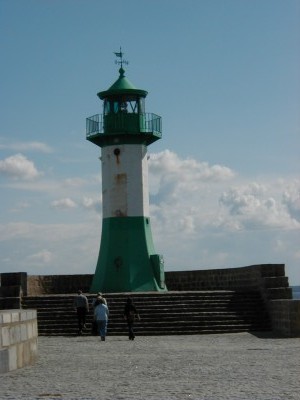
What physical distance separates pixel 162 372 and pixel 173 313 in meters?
11.7

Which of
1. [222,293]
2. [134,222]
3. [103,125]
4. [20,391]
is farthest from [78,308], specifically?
[20,391]

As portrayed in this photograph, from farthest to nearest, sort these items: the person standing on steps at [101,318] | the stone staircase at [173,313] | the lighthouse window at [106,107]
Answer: the lighthouse window at [106,107], the stone staircase at [173,313], the person standing on steps at [101,318]

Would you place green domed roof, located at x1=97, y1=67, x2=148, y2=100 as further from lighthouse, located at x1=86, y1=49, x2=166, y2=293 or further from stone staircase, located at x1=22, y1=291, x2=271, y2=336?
stone staircase, located at x1=22, y1=291, x2=271, y2=336

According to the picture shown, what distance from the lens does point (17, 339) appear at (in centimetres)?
1429

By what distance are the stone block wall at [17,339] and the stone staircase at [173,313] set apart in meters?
8.48

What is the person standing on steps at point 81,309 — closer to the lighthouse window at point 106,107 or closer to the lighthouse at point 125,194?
the lighthouse at point 125,194

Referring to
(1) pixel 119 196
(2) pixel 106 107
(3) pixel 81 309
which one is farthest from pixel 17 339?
(2) pixel 106 107

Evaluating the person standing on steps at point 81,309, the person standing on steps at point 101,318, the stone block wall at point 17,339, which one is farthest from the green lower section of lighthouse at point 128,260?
the stone block wall at point 17,339

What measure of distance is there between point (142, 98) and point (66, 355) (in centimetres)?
1699

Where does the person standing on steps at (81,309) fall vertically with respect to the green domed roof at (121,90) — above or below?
below

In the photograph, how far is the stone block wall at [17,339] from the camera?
13.5m

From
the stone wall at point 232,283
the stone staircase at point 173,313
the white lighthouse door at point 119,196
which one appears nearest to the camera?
the stone wall at point 232,283

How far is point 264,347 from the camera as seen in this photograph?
1814 centimetres

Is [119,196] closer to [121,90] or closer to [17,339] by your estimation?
[121,90]
